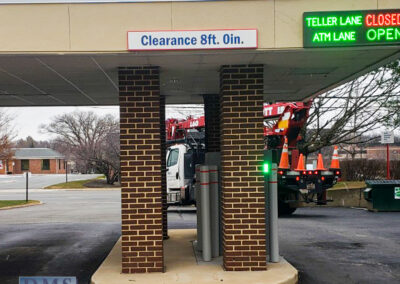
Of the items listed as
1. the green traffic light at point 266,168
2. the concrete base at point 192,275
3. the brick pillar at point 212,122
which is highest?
the brick pillar at point 212,122

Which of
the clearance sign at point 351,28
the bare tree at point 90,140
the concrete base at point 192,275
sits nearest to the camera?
the clearance sign at point 351,28

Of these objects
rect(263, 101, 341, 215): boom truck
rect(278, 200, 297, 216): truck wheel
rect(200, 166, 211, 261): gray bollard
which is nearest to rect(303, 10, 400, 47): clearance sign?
rect(200, 166, 211, 261): gray bollard

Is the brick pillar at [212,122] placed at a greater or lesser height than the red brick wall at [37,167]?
greater

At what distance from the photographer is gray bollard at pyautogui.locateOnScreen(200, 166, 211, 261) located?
7.79 meters

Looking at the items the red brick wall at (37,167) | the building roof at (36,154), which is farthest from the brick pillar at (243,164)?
the red brick wall at (37,167)

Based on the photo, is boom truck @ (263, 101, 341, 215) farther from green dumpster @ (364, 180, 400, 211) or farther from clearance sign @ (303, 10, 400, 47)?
clearance sign @ (303, 10, 400, 47)

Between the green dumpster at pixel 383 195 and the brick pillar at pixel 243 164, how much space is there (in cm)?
1072

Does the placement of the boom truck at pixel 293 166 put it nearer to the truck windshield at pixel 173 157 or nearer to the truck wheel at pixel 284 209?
the truck wheel at pixel 284 209

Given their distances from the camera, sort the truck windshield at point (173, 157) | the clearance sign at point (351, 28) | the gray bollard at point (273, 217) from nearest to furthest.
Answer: the clearance sign at point (351, 28)
the gray bollard at point (273, 217)
the truck windshield at point (173, 157)

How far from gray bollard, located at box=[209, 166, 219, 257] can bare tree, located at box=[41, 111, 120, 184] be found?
32.2 m

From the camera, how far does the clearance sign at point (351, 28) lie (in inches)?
240

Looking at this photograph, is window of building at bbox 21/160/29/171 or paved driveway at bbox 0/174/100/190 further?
A: window of building at bbox 21/160/29/171

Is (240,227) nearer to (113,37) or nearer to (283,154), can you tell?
(113,37)

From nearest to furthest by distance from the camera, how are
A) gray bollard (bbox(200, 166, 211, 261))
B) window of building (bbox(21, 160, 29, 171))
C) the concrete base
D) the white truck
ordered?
1. the concrete base
2. gray bollard (bbox(200, 166, 211, 261))
3. the white truck
4. window of building (bbox(21, 160, 29, 171))
